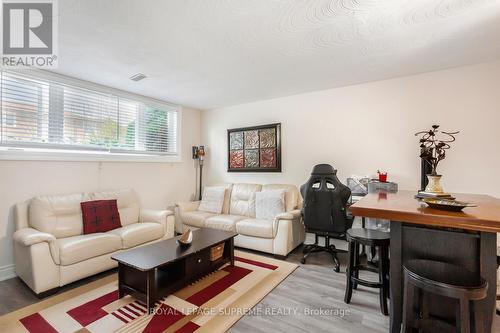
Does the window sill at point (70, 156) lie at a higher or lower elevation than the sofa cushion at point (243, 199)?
higher

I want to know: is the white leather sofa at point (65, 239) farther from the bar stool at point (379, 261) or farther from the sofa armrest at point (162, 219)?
the bar stool at point (379, 261)

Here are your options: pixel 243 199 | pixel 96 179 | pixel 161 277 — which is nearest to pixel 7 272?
pixel 96 179

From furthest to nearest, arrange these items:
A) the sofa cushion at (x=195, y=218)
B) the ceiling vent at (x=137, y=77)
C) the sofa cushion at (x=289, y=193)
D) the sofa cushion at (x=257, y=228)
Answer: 1. the sofa cushion at (x=195, y=218)
2. the sofa cushion at (x=289, y=193)
3. the sofa cushion at (x=257, y=228)
4. the ceiling vent at (x=137, y=77)

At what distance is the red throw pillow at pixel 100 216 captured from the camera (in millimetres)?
2979

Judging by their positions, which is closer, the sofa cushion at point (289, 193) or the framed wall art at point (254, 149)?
the sofa cushion at point (289, 193)

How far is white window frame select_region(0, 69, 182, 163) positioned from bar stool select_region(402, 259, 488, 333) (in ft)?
12.5

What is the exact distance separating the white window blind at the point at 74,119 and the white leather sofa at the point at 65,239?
2.51 ft

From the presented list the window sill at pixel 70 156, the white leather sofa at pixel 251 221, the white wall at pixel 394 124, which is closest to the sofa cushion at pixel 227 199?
the white leather sofa at pixel 251 221

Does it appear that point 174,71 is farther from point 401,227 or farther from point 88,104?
point 401,227

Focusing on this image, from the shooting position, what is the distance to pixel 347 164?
3.65m

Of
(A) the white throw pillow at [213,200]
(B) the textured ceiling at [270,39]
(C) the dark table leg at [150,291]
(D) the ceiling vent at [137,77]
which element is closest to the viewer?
(B) the textured ceiling at [270,39]

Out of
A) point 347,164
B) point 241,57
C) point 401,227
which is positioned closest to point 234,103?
point 241,57

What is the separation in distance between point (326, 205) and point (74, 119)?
355cm

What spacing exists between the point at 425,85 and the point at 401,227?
2484 mm
